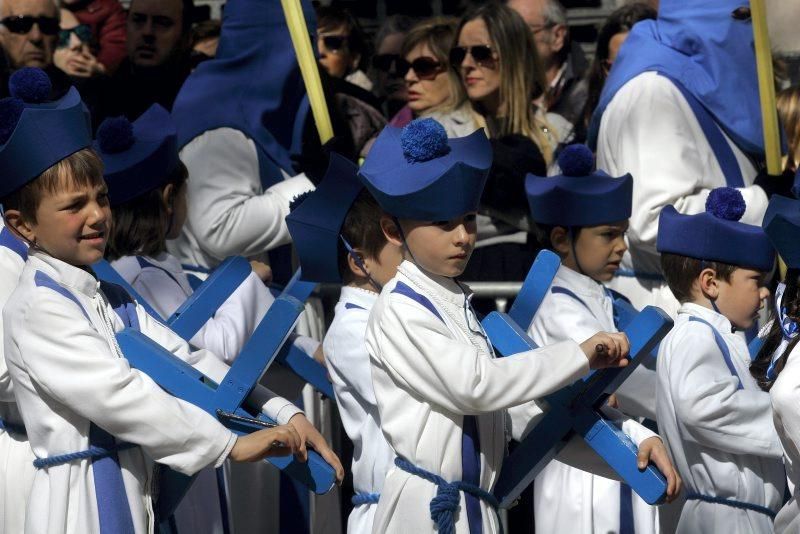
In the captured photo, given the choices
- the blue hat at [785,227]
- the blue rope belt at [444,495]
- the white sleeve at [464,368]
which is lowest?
the blue rope belt at [444,495]

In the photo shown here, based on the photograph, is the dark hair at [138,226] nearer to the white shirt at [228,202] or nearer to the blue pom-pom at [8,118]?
the white shirt at [228,202]

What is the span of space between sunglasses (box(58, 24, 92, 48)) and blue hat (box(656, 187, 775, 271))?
3.21m

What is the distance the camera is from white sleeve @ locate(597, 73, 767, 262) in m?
5.91

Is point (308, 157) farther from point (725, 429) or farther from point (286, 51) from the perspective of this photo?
point (725, 429)

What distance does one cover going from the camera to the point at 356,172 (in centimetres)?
491

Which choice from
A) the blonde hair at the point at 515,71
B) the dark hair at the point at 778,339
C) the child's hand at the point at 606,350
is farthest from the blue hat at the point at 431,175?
the blonde hair at the point at 515,71

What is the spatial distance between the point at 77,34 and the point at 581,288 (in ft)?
9.89

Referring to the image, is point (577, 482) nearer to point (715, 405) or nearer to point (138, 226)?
point (715, 405)

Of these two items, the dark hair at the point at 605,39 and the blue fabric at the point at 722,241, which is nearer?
the blue fabric at the point at 722,241

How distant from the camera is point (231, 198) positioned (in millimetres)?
6199

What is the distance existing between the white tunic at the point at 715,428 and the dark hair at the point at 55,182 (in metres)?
1.82

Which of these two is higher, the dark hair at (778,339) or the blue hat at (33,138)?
the blue hat at (33,138)

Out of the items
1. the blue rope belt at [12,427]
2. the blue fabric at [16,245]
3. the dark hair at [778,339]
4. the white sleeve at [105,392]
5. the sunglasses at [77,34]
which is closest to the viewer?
the white sleeve at [105,392]

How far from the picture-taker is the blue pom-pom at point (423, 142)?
425cm
